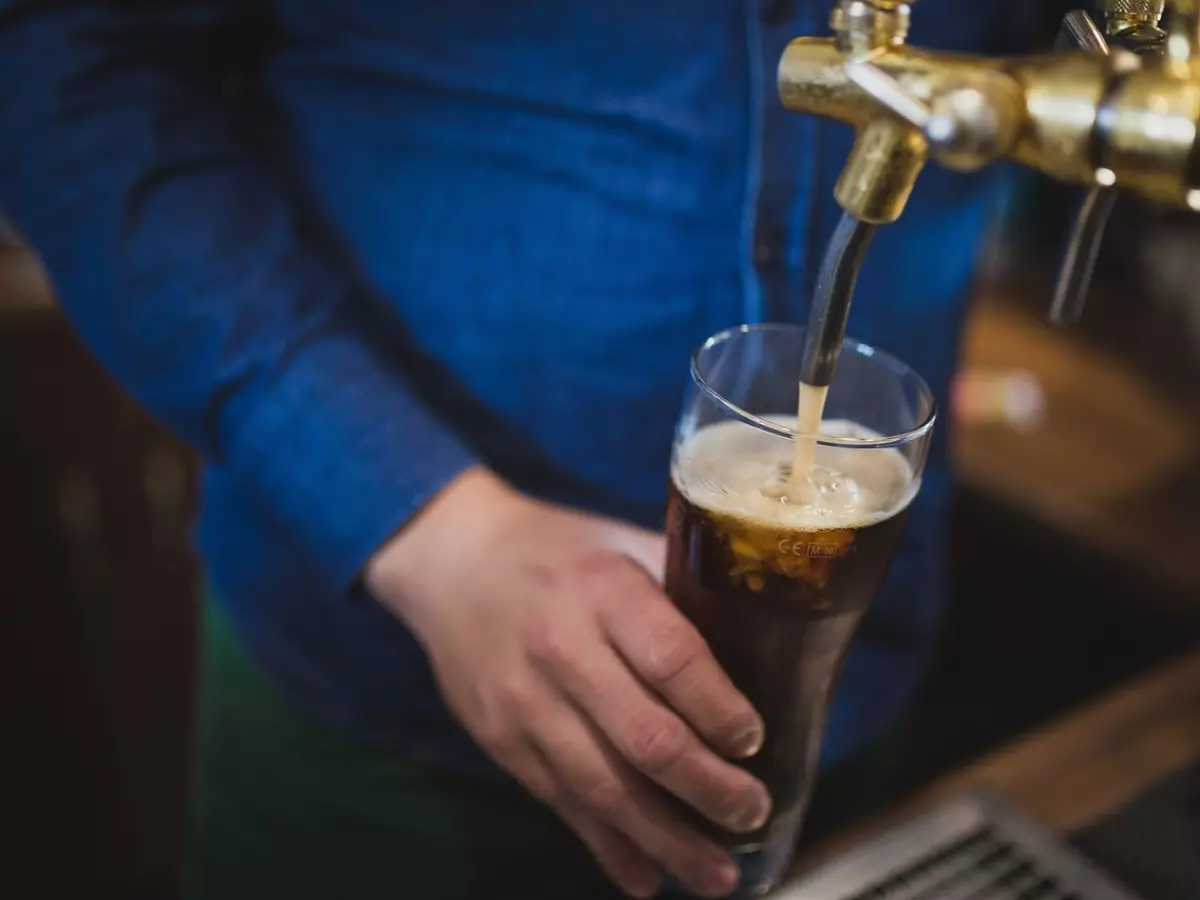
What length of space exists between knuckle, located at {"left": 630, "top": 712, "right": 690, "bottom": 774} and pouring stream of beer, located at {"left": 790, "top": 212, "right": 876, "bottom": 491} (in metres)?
0.12

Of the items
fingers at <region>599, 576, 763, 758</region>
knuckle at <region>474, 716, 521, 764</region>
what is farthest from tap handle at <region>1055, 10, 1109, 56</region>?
knuckle at <region>474, 716, 521, 764</region>

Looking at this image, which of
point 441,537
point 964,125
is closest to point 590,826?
point 441,537

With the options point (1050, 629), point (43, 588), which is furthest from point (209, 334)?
point (1050, 629)

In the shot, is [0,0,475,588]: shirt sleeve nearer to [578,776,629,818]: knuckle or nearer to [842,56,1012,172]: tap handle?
[578,776,629,818]: knuckle

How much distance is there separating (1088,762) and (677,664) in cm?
38

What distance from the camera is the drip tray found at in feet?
1.92

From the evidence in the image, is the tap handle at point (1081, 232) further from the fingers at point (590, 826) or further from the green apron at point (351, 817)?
the green apron at point (351, 817)

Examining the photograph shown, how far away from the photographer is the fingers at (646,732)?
50cm

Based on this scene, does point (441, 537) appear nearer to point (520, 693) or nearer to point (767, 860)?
point (520, 693)

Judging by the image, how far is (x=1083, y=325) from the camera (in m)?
1.68

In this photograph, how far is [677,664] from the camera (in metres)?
0.50

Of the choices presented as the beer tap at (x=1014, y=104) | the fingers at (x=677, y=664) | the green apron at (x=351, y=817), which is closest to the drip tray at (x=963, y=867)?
the fingers at (x=677, y=664)

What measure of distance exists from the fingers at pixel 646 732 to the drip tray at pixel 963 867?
10cm

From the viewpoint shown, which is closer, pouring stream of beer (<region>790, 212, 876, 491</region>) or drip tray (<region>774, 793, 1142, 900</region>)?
pouring stream of beer (<region>790, 212, 876, 491</region>)
